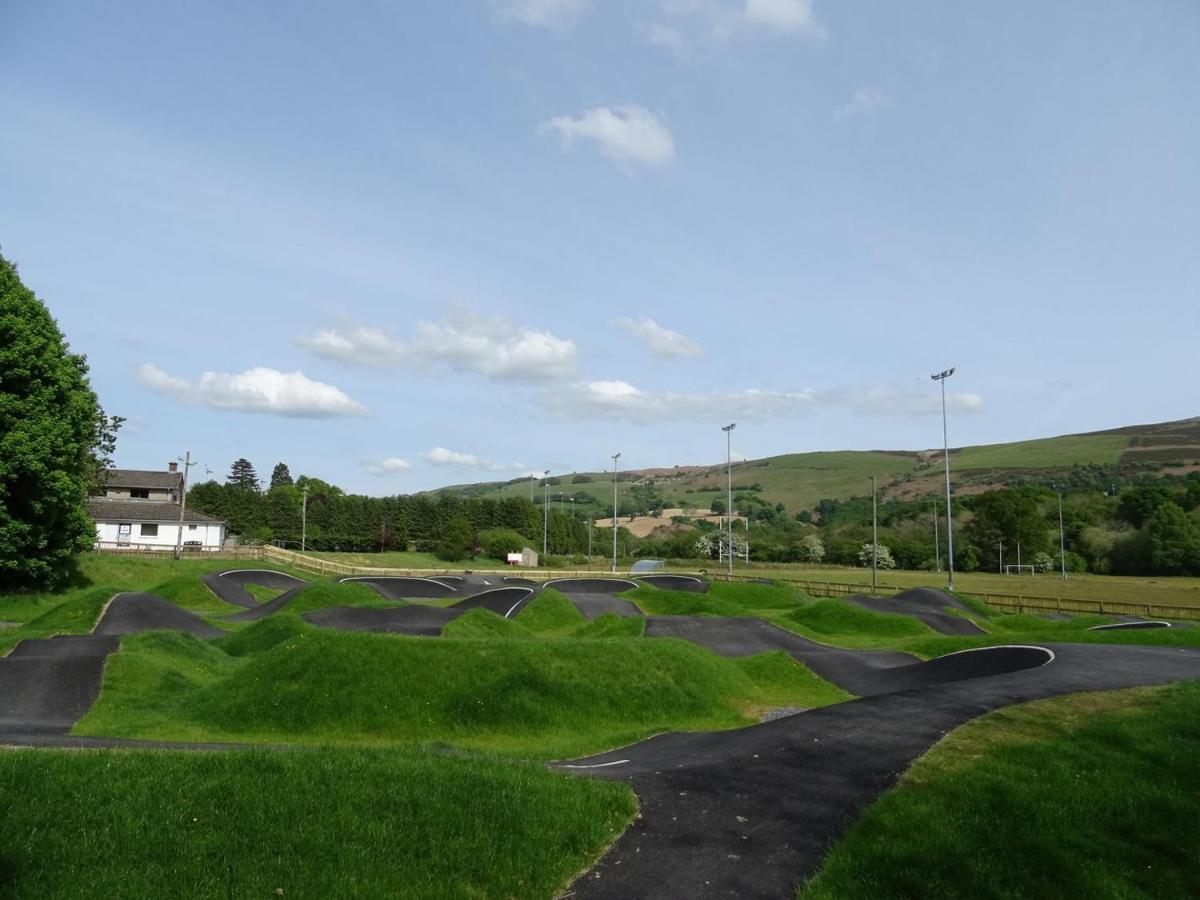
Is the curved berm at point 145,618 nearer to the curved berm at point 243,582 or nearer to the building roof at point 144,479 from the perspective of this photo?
the curved berm at point 243,582

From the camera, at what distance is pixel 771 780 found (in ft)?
41.1

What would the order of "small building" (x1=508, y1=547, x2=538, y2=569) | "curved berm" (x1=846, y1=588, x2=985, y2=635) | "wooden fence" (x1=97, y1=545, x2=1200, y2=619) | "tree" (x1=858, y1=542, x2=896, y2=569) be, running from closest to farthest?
"curved berm" (x1=846, y1=588, x2=985, y2=635)
"wooden fence" (x1=97, y1=545, x2=1200, y2=619)
"small building" (x1=508, y1=547, x2=538, y2=569)
"tree" (x1=858, y1=542, x2=896, y2=569)

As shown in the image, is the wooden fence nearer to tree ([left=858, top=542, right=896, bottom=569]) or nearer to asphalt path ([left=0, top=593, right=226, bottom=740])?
asphalt path ([left=0, top=593, right=226, bottom=740])

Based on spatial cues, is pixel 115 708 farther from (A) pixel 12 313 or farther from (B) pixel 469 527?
(B) pixel 469 527

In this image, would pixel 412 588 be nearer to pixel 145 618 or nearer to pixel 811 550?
pixel 145 618

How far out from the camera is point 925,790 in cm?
1152

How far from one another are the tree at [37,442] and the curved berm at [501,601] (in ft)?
73.9

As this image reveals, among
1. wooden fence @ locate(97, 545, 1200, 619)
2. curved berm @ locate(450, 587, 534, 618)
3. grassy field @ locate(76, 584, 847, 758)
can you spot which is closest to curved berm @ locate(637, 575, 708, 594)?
wooden fence @ locate(97, 545, 1200, 619)

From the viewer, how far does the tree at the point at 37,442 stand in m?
40.7

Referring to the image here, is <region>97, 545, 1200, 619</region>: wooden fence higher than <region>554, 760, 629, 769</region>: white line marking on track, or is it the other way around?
<region>97, 545, 1200, 619</region>: wooden fence

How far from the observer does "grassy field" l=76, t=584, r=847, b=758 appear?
65.2 feet

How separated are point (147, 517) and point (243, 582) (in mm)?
25075

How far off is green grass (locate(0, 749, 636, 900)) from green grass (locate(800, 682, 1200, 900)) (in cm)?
350

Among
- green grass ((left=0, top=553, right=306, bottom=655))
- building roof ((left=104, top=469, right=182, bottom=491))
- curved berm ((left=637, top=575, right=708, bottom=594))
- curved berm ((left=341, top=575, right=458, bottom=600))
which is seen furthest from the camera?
building roof ((left=104, top=469, right=182, bottom=491))
